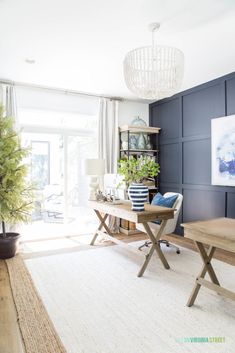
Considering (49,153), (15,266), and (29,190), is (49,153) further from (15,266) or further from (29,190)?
(15,266)

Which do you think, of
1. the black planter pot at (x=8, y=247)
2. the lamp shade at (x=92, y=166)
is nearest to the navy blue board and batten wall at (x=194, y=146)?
the lamp shade at (x=92, y=166)

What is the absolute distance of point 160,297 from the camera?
2.38m

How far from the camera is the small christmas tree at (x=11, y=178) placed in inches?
136

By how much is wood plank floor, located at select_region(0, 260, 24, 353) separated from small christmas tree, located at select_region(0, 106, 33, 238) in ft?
3.47

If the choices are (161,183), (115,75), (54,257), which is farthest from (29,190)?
(161,183)

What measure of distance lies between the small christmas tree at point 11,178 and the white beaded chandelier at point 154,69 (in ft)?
6.52

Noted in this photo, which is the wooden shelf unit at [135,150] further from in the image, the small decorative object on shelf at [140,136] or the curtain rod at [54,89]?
the curtain rod at [54,89]

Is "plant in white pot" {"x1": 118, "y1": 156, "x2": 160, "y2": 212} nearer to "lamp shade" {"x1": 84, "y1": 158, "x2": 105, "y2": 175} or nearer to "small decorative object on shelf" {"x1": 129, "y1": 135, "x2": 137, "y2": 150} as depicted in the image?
"lamp shade" {"x1": 84, "y1": 158, "x2": 105, "y2": 175}

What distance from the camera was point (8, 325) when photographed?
200 centimetres

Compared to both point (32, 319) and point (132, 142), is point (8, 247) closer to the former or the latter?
point (32, 319)

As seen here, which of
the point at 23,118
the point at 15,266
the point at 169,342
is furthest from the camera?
the point at 23,118

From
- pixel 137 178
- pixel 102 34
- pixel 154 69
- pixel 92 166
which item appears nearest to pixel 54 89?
pixel 92 166

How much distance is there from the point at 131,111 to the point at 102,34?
267 centimetres

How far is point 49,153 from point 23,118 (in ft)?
2.54
